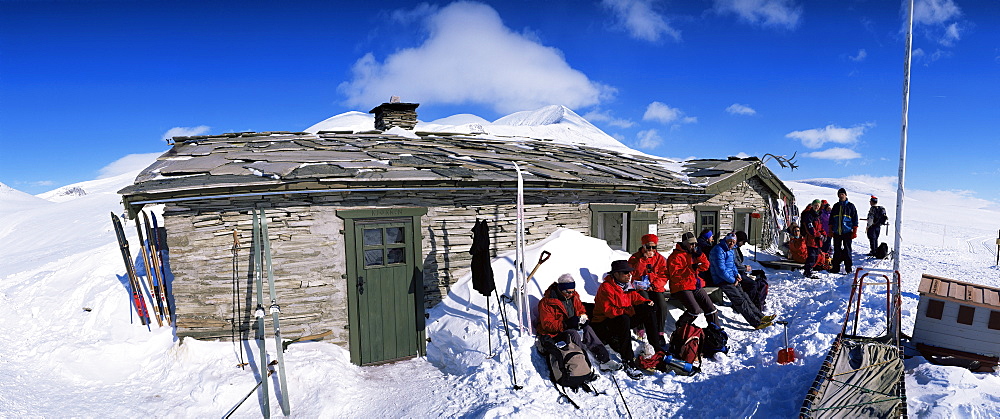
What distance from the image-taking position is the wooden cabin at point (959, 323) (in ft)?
16.9

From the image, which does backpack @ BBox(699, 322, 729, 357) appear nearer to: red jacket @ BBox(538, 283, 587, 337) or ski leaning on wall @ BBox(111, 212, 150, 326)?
red jacket @ BBox(538, 283, 587, 337)

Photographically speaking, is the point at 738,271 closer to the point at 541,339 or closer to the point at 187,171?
the point at 541,339

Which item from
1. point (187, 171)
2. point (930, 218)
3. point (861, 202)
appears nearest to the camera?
point (187, 171)

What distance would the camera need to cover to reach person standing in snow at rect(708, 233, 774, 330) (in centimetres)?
745

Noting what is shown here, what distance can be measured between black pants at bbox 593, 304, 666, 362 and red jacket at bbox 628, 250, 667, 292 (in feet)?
1.68

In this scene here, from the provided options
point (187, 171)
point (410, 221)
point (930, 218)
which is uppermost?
point (187, 171)

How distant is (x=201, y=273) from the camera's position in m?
6.63

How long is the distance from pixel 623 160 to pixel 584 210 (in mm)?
4004

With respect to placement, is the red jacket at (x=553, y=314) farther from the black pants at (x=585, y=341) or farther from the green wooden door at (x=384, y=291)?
the green wooden door at (x=384, y=291)

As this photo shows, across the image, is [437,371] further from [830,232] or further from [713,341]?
[830,232]

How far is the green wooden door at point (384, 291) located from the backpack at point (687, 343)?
3969 mm

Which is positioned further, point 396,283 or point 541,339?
point 396,283

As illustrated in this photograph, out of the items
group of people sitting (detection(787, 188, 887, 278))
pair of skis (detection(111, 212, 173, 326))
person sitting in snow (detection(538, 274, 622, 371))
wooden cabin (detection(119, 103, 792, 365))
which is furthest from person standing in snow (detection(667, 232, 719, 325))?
pair of skis (detection(111, 212, 173, 326))

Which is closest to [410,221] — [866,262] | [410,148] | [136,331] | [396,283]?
[396,283]
